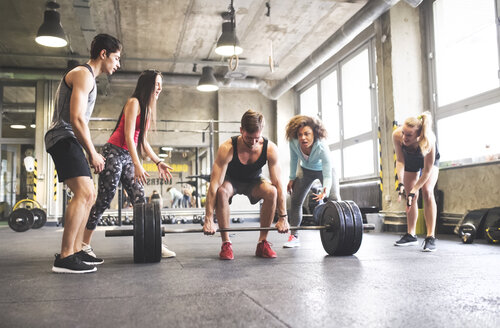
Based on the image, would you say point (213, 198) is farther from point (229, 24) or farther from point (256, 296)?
point (229, 24)

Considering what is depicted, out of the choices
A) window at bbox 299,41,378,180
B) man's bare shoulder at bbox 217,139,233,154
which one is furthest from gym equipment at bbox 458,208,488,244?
man's bare shoulder at bbox 217,139,233,154

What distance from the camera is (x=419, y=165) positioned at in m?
3.38

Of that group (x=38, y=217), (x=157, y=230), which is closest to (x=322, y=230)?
(x=157, y=230)

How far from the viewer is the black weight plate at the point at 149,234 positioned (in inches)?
97.0

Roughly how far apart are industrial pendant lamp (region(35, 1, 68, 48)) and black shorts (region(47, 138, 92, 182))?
147 inches

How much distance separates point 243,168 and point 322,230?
700mm

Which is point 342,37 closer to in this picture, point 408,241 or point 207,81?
point 207,81

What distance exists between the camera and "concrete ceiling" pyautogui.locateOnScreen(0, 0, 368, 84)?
6.11 meters

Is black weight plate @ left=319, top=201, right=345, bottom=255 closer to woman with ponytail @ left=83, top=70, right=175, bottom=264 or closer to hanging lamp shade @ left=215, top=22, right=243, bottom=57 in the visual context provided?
woman with ponytail @ left=83, top=70, right=175, bottom=264

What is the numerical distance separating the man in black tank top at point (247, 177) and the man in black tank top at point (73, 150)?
27.2 inches

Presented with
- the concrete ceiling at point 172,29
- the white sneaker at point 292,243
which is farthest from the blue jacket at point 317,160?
the concrete ceiling at point 172,29

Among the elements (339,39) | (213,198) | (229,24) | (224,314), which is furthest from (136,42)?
(224,314)

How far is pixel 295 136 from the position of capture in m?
3.40

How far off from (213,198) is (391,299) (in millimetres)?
1348
